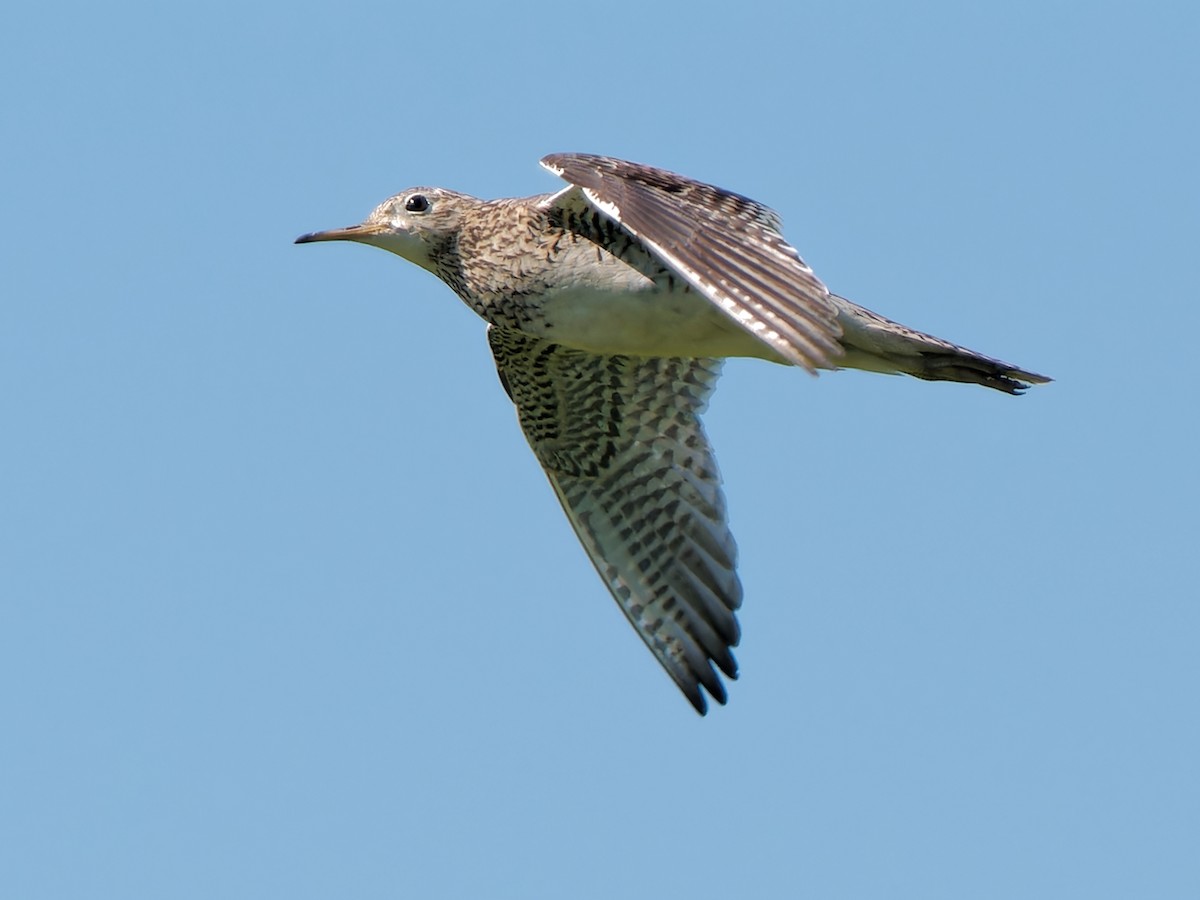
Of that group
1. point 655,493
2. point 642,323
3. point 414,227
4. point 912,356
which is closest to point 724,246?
point 642,323

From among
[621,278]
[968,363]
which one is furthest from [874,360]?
[621,278]

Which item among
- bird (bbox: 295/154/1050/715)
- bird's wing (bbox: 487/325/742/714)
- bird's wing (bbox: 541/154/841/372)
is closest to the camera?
bird's wing (bbox: 541/154/841/372)

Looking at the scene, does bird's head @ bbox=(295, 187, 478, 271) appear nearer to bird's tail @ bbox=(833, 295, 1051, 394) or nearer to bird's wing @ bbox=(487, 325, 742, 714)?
bird's wing @ bbox=(487, 325, 742, 714)

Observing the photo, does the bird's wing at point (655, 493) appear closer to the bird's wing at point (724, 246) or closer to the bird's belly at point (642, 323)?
the bird's belly at point (642, 323)

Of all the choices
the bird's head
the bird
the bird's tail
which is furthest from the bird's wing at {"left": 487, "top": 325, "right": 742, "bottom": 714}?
the bird's tail

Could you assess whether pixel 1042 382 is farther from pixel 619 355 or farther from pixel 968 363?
pixel 619 355

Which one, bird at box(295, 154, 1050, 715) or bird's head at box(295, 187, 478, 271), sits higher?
bird's head at box(295, 187, 478, 271)
